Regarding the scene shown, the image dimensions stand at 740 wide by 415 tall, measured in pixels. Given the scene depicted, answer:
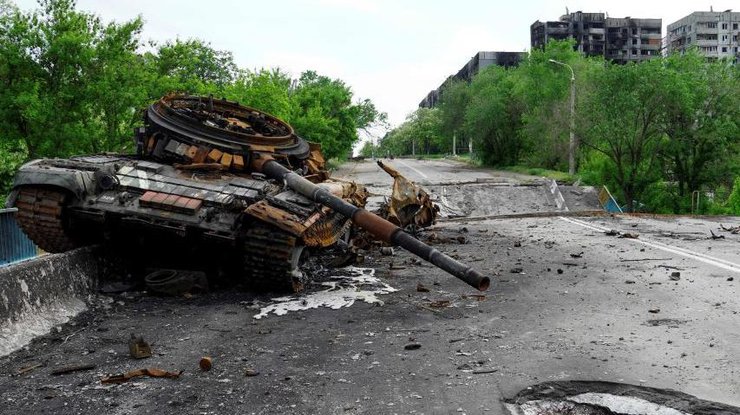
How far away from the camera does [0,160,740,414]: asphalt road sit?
4.37m

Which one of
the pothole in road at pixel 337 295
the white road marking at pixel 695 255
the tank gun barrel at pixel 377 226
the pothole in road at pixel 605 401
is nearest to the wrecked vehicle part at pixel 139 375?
the pothole in road at pixel 337 295

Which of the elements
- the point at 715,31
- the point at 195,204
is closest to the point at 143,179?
the point at 195,204

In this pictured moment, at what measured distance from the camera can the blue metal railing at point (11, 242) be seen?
1088cm

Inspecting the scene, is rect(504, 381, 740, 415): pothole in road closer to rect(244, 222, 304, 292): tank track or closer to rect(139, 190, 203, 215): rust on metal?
rect(244, 222, 304, 292): tank track

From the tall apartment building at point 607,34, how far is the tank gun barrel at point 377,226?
110 meters

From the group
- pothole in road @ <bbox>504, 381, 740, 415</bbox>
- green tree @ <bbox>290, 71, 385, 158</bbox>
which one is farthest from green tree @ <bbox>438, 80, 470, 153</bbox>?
pothole in road @ <bbox>504, 381, 740, 415</bbox>

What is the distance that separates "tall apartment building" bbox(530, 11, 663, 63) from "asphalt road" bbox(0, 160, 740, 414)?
110 m

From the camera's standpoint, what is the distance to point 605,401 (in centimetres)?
429

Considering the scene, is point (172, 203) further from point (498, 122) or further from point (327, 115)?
point (498, 122)

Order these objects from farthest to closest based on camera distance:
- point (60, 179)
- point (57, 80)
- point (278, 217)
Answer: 1. point (57, 80)
2. point (60, 179)
3. point (278, 217)

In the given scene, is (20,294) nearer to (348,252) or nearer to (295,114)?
(348,252)

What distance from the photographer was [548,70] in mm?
50625

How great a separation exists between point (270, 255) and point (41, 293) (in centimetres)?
235

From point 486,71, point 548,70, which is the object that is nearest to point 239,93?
point 548,70
